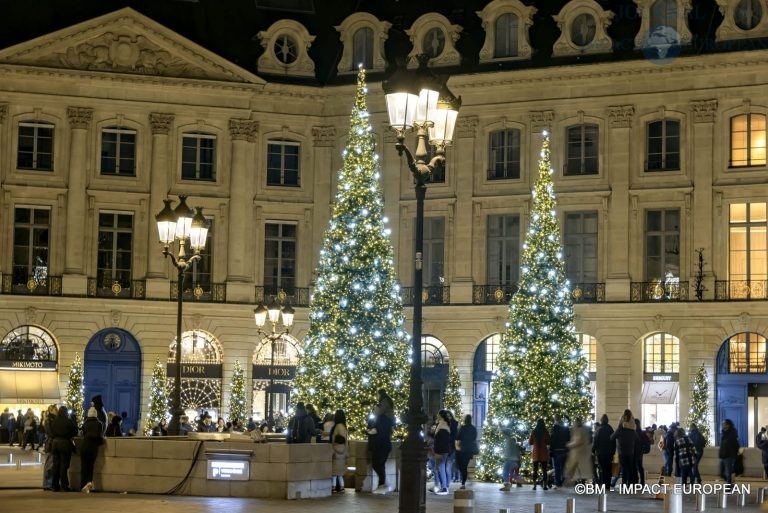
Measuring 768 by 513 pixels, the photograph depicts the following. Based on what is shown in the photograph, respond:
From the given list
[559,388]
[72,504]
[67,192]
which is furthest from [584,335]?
[72,504]

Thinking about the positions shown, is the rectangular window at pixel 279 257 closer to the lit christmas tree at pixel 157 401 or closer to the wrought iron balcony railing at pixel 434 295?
the wrought iron balcony railing at pixel 434 295

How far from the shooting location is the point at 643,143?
47.0m

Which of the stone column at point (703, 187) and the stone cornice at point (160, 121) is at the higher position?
the stone cornice at point (160, 121)

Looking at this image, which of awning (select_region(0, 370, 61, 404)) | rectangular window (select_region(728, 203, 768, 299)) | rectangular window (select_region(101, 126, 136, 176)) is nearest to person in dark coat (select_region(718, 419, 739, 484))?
rectangular window (select_region(728, 203, 768, 299))

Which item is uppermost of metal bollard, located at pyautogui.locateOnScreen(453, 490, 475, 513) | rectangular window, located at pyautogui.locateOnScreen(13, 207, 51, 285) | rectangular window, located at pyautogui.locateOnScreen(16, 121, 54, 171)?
rectangular window, located at pyautogui.locateOnScreen(16, 121, 54, 171)

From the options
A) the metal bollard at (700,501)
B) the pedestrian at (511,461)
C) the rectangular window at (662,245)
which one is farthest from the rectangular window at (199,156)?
the metal bollard at (700,501)

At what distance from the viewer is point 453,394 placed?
47.0 meters

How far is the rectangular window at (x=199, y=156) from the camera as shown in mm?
49812

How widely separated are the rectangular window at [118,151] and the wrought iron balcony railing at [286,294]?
5.43 metres

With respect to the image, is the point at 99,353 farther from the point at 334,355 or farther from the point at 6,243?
the point at 334,355

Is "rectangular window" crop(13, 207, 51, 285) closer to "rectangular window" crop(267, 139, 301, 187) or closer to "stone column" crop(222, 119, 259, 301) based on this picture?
"stone column" crop(222, 119, 259, 301)

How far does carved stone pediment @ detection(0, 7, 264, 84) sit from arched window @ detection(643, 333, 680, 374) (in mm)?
14373

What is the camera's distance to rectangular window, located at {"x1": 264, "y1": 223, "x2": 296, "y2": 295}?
165ft

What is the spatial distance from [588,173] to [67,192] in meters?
15.7
